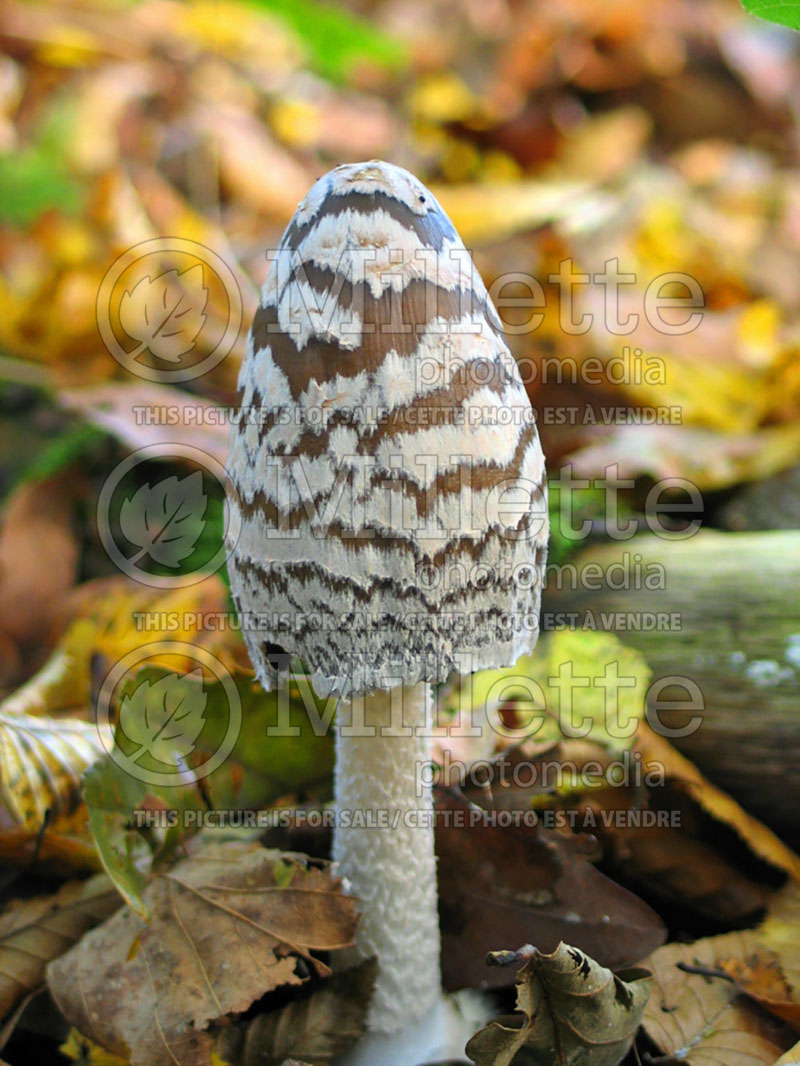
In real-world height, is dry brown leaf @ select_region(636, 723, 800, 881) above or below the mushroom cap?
below

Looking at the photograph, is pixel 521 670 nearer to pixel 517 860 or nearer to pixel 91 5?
pixel 517 860

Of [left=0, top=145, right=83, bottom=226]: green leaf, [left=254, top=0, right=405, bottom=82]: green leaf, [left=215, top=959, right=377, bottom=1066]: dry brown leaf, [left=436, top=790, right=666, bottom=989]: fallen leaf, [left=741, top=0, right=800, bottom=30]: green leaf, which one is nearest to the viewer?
[left=741, top=0, right=800, bottom=30]: green leaf

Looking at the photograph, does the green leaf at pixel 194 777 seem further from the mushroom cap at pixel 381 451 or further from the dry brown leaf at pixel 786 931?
the dry brown leaf at pixel 786 931

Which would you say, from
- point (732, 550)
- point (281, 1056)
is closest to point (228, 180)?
point (732, 550)

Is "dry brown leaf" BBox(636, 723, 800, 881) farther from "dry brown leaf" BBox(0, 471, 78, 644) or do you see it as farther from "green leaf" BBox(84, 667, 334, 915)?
"dry brown leaf" BBox(0, 471, 78, 644)

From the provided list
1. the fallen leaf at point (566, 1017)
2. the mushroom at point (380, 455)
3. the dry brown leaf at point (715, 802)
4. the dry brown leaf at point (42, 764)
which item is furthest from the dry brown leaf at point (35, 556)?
the fallen leaf at point (566, 1017)

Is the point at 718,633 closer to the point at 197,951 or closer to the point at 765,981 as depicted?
the point at 765,981

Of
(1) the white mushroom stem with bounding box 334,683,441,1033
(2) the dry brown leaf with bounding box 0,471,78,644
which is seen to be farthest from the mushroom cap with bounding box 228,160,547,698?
(2) the dry brown leaf with bounding box 0,471,78,644
